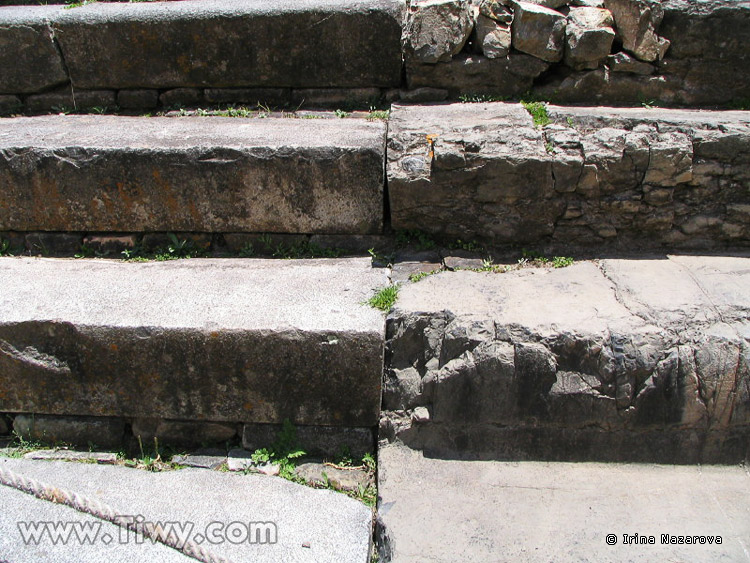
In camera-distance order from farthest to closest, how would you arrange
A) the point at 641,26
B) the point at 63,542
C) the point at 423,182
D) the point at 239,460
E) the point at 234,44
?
the point at 234,44 → the point at 641,26 → the point at 423,182 → the point at 239,460 → the point at 63,542

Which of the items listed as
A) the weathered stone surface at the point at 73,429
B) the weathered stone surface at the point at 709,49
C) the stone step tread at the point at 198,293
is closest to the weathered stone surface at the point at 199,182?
the stone step tread at the point at 198,293

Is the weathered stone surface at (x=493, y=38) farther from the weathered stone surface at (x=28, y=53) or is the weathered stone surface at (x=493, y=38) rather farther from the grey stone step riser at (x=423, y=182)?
the weathered stone surface at (x=28, y=53)

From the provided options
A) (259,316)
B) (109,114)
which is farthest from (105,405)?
(109,114)

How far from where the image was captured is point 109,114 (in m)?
3.52

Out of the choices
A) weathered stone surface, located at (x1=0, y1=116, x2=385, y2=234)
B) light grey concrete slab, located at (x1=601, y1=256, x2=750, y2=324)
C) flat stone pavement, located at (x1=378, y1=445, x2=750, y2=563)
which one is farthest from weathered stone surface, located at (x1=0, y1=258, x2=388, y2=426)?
light grey concrete slab, located at (x1=601, y1=256, x2=750, y2=324)

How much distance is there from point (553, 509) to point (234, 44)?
2.90 m

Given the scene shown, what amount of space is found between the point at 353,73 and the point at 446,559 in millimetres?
2621

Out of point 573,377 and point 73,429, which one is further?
point 73,429

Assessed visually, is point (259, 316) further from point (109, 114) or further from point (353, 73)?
point (109, 114)

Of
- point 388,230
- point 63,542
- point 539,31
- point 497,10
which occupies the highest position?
point 497,10

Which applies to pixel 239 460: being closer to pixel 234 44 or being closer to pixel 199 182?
pixel 199 182

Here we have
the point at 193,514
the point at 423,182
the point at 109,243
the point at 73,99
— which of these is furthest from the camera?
the point at 73,99

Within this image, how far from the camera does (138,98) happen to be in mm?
3537

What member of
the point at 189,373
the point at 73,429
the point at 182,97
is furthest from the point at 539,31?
the point at 73,429
